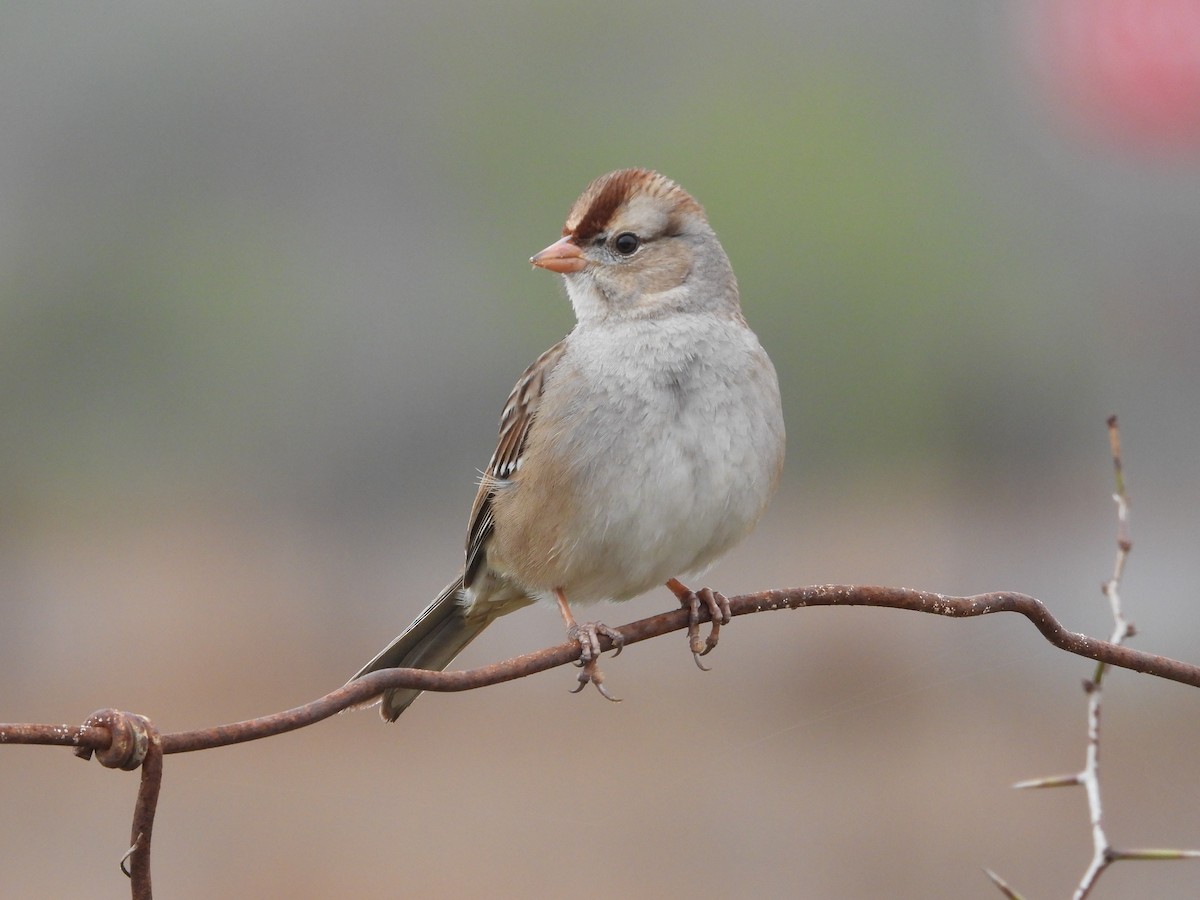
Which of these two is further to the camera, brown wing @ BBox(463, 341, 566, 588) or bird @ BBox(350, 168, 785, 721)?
brown wing @ BBox(463, 341, 566, 588)

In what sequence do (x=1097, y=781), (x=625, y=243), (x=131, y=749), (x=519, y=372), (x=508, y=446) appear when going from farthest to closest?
(x=519, y=372), (x=625, y=243), (x=508, y=446), (x=1097, y=781), (x=131, y=749)

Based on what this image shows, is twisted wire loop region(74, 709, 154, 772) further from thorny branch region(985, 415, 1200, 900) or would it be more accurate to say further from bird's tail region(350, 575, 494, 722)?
bird's tail region(350, 575, 494, 722)

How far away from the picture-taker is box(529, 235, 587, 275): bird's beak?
371 cm

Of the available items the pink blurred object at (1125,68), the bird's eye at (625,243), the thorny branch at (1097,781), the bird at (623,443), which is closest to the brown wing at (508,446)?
the bird at (623,443)

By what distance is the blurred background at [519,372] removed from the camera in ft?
36.4

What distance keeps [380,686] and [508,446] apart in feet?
5.18

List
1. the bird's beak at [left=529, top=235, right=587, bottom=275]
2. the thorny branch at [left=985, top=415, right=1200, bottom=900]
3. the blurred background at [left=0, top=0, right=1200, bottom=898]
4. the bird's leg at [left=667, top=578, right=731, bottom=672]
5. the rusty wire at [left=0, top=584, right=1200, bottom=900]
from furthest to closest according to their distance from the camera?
1. the blurred background at [left=0, top=0, right=1200, bottom=898]
2. the bird's beak at [left=529, top=235, right=587, bottom=275]
3. the bird's leg at [left=667, top=578, right=731, bottom=672]
4. the thorny branch at [left=985, top=415, right=1200, bottom=900]
5. the rusty wire at [left=0, top=584, right=1200, bottom=900]

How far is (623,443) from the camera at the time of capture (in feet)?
11.0

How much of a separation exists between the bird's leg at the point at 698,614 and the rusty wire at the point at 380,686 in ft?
1.48

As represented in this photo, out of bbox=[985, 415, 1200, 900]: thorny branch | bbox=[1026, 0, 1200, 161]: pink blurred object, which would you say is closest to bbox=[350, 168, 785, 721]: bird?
bbox=[985, 415, 1200, 900]: thorny branch

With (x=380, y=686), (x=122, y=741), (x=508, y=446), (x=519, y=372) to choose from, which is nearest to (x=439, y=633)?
(x=508, y=446)

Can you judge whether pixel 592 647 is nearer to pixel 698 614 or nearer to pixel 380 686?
pixel 698 614

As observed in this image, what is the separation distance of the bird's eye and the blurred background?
7048 mm

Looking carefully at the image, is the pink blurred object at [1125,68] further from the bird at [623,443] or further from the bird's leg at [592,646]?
the bird's leg at [592,646]
